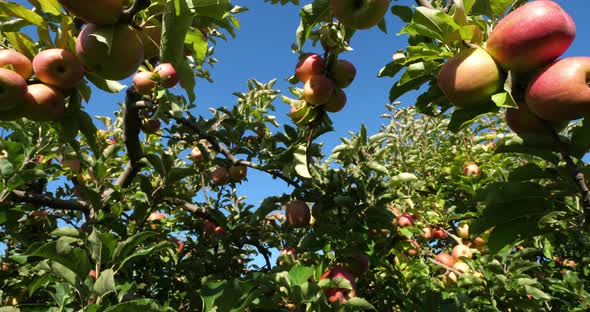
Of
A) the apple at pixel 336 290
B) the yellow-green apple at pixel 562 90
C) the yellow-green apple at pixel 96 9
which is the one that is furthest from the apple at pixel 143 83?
the yellow-green apple at pixel 562 90

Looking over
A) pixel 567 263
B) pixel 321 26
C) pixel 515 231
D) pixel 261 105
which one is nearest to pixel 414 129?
pixel 567 263

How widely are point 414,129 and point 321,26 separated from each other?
20.0 ft

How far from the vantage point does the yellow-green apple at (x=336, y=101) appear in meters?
2.28

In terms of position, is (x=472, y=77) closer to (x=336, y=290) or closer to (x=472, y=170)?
(x=336, y=290)

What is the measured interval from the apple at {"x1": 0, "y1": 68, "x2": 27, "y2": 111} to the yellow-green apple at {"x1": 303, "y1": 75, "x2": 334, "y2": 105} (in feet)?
4.41

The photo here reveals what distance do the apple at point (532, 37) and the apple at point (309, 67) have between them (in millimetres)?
1186

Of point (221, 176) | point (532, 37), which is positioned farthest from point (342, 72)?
point (221, 176)

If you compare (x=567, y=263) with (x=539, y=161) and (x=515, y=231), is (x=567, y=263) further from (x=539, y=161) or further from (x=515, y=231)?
(x=515, y=231)

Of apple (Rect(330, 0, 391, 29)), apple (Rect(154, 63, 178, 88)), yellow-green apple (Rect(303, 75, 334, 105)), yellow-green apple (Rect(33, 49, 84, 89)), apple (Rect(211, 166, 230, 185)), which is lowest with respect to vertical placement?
yellow-green apple (Rect(33, 49, 84, 89))

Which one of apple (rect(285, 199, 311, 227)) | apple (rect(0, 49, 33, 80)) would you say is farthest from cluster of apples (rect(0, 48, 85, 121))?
Result: apple (rect(285, 199, 311, 227))

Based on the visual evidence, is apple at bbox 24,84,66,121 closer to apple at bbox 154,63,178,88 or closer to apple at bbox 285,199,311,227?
apple at bbox 154,63,178,88

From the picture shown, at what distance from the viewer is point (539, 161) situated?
3.67 metres

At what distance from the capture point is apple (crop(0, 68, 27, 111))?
134 centimetres

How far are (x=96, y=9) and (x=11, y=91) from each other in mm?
548
